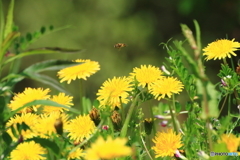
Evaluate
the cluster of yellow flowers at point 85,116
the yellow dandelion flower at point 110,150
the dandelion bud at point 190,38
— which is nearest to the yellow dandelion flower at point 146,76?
the cluster of yellow flowers at point 85,116

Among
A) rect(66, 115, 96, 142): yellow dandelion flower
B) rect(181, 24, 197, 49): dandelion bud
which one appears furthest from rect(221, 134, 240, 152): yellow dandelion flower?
rect(66, 115, 96, 142): yellow dandelion flower

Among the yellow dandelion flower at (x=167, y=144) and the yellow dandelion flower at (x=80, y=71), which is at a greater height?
the yellow dandelion flower at (x=80, y=71)

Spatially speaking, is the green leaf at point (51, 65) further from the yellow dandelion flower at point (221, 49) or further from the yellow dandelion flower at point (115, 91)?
the yellow dandelion flower at point (221, 49)

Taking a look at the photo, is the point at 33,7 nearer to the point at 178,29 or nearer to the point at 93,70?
the point at 178,29

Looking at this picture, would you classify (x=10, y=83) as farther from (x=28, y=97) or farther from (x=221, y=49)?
(x=221, y=49)

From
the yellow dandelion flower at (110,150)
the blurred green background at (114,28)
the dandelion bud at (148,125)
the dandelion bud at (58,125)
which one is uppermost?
the blurred green background at (114,28)

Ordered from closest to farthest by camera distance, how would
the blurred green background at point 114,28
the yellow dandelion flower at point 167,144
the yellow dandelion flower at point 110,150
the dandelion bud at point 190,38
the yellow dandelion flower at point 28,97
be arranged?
the yellow dandelion flower at point 110,150 → the dandelion bud at point 190,38 → the yellow dandelion flower at point 167,144 → the yellow dandelion flower at point 28,97 → the blurred green background at point 114,28
